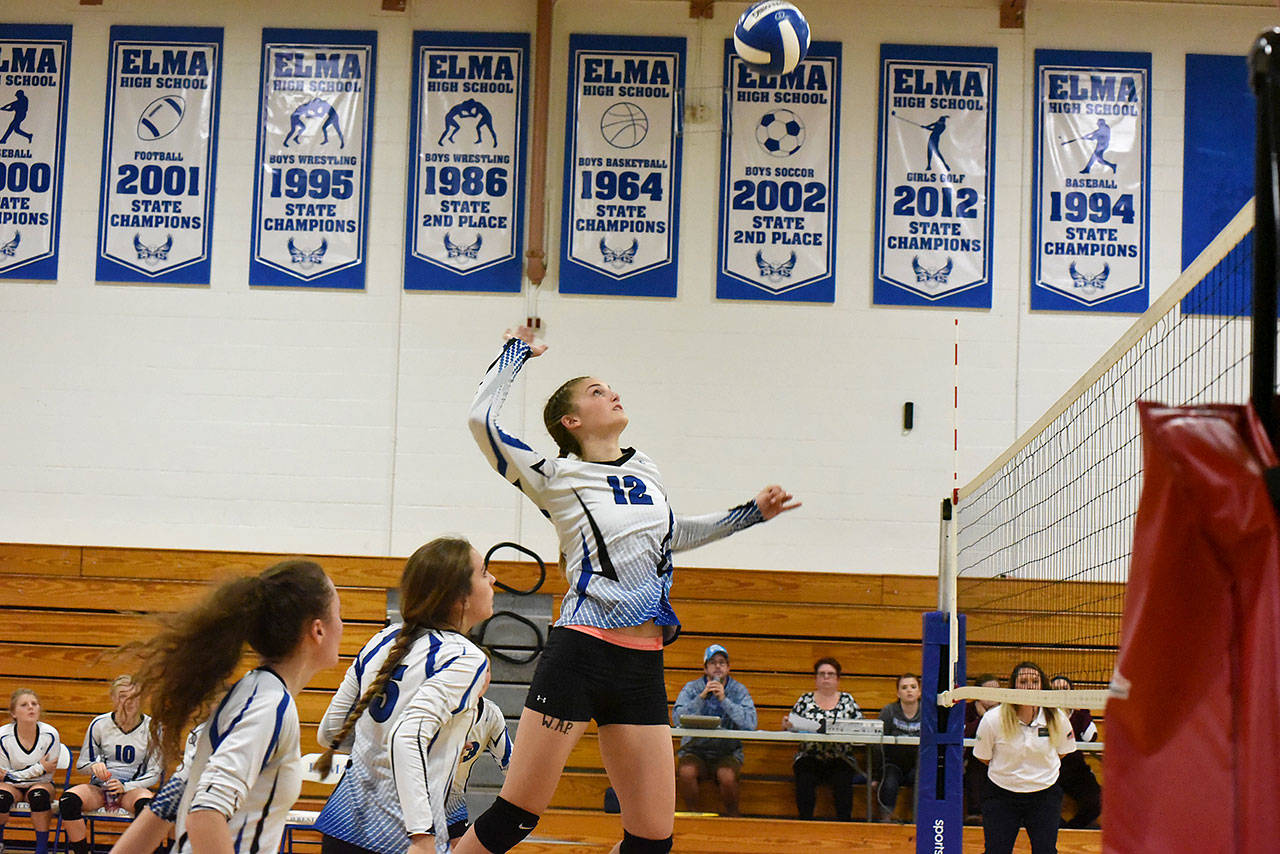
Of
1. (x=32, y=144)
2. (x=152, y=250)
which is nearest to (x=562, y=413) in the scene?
(x=152, y=250)

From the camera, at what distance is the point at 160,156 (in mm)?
11953

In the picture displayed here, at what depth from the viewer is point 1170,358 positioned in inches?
376

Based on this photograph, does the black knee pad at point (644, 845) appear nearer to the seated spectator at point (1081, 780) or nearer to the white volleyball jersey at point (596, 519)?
the white volleyball jersey at point (596, 519)

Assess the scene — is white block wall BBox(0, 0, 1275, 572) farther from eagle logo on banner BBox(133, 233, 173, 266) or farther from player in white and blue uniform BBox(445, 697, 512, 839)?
player in white and blue uniform BBox(445, 697, 512, 839)

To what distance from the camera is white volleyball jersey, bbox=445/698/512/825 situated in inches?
179

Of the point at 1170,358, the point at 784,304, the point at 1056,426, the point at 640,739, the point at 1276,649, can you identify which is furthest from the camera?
the point at 784,304

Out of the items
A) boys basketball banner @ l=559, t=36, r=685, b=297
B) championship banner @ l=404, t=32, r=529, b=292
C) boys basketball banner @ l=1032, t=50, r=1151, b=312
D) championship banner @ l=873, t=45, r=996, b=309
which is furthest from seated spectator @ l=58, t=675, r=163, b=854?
boys basketball banner @ l=1032, t=50, r=1151, b=312

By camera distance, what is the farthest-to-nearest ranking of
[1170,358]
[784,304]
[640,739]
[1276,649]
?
[784,304], [1170,358], [640,739], [1276,649]

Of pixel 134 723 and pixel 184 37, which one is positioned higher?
pixel 184 37

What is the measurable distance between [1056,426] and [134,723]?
320 inches

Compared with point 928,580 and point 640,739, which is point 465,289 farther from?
point 640,739

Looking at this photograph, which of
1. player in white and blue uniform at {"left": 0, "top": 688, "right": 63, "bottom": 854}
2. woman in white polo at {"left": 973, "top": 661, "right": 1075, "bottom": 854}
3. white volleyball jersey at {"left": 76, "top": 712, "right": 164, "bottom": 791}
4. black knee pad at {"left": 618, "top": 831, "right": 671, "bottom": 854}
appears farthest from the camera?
white volleyball jersey at {"left": 76, "top": 712, "right": 164, "bottom": 791}

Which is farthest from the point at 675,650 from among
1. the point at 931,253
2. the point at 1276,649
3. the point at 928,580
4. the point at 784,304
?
the point at 1276,649

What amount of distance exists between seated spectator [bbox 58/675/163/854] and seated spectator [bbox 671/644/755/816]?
414 centimetres
